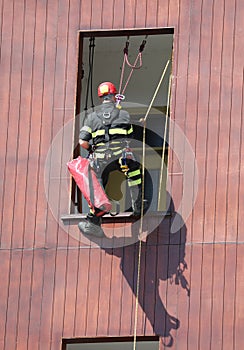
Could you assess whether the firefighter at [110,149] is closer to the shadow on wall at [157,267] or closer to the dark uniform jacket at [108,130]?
the dark uniform jacket at [108,130]

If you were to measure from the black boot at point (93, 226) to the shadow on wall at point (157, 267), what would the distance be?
0.15 m

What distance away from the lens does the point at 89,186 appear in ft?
106

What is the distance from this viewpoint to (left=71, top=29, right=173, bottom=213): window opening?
3469cm

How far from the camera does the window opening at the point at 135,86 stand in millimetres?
34688

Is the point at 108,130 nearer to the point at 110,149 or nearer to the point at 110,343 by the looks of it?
the point at 110,149

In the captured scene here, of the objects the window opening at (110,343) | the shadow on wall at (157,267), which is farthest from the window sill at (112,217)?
the window opening at (110,343)

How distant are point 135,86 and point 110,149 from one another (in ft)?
14.9

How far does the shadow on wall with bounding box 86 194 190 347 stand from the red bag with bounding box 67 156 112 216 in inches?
25.2

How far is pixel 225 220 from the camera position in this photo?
32281 mm

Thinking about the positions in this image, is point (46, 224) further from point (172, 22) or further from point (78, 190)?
point (172, 22)

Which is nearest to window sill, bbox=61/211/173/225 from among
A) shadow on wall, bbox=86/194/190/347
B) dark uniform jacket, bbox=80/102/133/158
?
shadow on wall, bbox=86/194/190/347

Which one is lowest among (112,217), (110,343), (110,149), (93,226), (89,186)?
(110,343)

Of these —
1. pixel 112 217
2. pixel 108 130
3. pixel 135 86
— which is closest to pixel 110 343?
pixel 112 217

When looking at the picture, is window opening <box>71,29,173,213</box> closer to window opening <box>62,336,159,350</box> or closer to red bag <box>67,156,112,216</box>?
red bag <box>67,156,112,216</box>
